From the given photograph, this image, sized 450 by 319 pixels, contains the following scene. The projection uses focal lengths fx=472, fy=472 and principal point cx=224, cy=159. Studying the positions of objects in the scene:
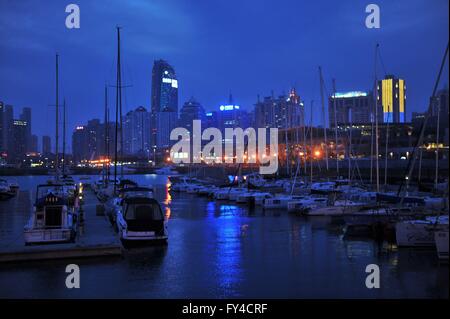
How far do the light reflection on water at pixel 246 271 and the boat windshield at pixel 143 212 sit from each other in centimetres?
171

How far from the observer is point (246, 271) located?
1792 cm

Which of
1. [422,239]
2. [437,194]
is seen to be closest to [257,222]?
[422,239]

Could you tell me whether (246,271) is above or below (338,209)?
below

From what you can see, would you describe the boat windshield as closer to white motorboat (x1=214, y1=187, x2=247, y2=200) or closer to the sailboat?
the sailboat

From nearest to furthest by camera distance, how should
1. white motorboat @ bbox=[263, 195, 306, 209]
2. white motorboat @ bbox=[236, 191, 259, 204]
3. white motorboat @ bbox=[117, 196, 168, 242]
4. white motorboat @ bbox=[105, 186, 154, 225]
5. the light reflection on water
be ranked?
the light reflection on water
white motorboat @ bbox=[117, 196, 168, 242]
white motorboat @ bbox=[105, 186, 154, 225]
white motorboat @ bbox=[263, 195, 306, 209]
white motorboat @ bbox=[236, 191, 259, 204]

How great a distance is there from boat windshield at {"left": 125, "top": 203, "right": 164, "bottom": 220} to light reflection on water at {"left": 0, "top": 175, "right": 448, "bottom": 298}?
Answer: 1709 mm

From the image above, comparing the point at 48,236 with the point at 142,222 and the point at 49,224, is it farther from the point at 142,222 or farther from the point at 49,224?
the point at 142,222

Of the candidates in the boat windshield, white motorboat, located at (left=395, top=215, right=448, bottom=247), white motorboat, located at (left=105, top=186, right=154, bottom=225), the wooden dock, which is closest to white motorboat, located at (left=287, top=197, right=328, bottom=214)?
white motorboat, located at (left=105, top=186, right=154, bottom=225)

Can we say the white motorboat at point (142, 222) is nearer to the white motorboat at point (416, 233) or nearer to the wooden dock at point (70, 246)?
the wooden dock at point (70, 246)

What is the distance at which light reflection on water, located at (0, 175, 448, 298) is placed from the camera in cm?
1491

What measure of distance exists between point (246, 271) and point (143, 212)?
7.57 meters

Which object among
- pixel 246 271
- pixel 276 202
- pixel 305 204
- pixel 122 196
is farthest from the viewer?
pixel 276 202

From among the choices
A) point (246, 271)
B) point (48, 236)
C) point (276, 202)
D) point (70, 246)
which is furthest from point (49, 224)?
point (276, 202)

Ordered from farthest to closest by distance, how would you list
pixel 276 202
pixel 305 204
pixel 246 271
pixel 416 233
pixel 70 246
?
pixel 276 202 → pixel 305 204 → pixel 416 233 → pixel 70 246 → pixel 246 271
